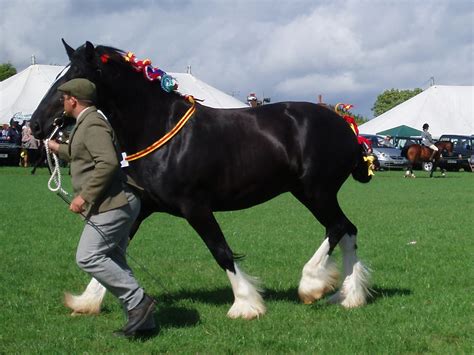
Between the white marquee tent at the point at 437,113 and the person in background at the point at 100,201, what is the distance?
47.4 meters

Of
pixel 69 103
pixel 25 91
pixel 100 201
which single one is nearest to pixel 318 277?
pixel 100 201

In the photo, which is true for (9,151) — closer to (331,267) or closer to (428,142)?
(428,142)

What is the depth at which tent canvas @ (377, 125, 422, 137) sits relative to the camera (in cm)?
5031

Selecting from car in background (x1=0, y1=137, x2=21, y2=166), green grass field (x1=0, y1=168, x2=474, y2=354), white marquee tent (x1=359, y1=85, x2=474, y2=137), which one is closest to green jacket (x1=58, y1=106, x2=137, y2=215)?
green grass field (x1=0, y1=168, x2=474, y2=354)

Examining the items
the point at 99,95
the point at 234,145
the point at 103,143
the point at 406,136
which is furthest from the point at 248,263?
the point at 406,136

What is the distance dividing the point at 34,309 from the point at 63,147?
175cm

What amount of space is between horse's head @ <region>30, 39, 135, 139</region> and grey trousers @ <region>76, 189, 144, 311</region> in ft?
3.35

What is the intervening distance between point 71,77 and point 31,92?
3670 centimetres

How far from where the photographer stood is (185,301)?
7438 millimetres

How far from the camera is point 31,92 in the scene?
137ft

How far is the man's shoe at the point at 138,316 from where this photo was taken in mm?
5945

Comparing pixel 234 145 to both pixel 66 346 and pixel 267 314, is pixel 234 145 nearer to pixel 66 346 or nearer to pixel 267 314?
pixel 267 314

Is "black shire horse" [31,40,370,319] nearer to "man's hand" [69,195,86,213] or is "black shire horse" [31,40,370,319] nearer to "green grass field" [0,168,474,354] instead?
"green grass field" [0,168,474,354]

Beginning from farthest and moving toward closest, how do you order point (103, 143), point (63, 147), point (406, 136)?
point (406, 136) → point (63, 147) → point (103, 143)
